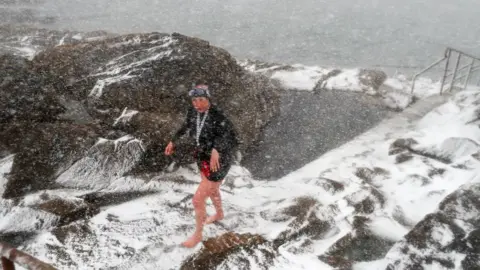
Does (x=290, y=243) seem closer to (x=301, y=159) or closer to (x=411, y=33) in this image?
(x=301, y=159)

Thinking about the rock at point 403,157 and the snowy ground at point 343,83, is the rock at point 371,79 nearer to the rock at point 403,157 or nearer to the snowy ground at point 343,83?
the snowy ground at point 343,83

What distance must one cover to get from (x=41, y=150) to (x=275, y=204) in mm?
3585

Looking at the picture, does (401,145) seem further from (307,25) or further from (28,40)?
(307,25)

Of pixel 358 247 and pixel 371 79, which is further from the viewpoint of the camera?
pixel 371 79

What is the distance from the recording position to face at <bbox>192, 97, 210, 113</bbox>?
Answer: 4336 mm

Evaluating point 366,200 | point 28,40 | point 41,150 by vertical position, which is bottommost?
point 366,200

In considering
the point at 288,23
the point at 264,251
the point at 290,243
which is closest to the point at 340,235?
the point at 290,243

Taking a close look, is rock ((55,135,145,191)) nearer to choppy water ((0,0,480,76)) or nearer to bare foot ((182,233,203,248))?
bare foot ((182,233,203,248))

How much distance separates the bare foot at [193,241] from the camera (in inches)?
181

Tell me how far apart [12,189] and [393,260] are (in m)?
4.95

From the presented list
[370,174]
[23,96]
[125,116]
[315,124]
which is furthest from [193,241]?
[315,124]

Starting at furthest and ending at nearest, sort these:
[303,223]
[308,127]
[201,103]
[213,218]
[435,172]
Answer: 1. [308,127]
2. [435,172]
3. [303,223]
4. [213,218]
5. [201,103]

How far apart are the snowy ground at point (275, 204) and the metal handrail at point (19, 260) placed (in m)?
1.44

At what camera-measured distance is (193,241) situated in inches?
181
